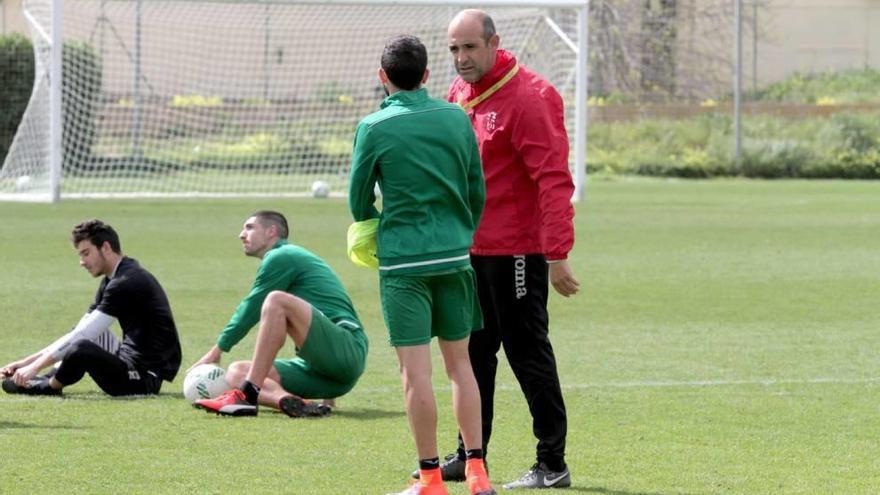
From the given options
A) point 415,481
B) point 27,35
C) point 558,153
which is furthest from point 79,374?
point 27,35

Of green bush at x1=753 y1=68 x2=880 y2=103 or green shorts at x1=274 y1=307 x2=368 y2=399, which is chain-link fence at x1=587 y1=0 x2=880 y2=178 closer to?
green bush at x1=753 y1=68 x2=880 y2=103

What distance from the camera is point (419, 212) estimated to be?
252 inches

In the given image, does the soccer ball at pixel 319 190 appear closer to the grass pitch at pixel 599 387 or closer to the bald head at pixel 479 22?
the grass pitch at pixel 599 387

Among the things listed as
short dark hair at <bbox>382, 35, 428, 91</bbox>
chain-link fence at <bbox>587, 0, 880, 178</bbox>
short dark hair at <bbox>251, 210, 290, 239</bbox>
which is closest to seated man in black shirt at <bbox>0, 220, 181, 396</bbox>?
short dark hair at <bbox>251, 210, 290, 239</bbox>

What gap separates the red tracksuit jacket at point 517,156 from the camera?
6.86m

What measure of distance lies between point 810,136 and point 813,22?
1261cm

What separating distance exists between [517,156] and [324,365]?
2.58 meters

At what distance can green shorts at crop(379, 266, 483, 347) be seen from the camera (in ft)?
21.0

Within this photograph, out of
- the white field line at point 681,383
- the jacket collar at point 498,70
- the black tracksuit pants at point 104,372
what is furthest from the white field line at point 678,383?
the jacket collar at point 498,70

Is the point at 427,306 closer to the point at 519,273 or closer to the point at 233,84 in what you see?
the point at 519,273

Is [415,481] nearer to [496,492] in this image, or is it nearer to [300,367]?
[496,492]

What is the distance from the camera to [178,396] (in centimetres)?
967

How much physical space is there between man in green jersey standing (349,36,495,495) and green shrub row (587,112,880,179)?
33316mm

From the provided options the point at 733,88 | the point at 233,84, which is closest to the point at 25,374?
the point at 233,84
